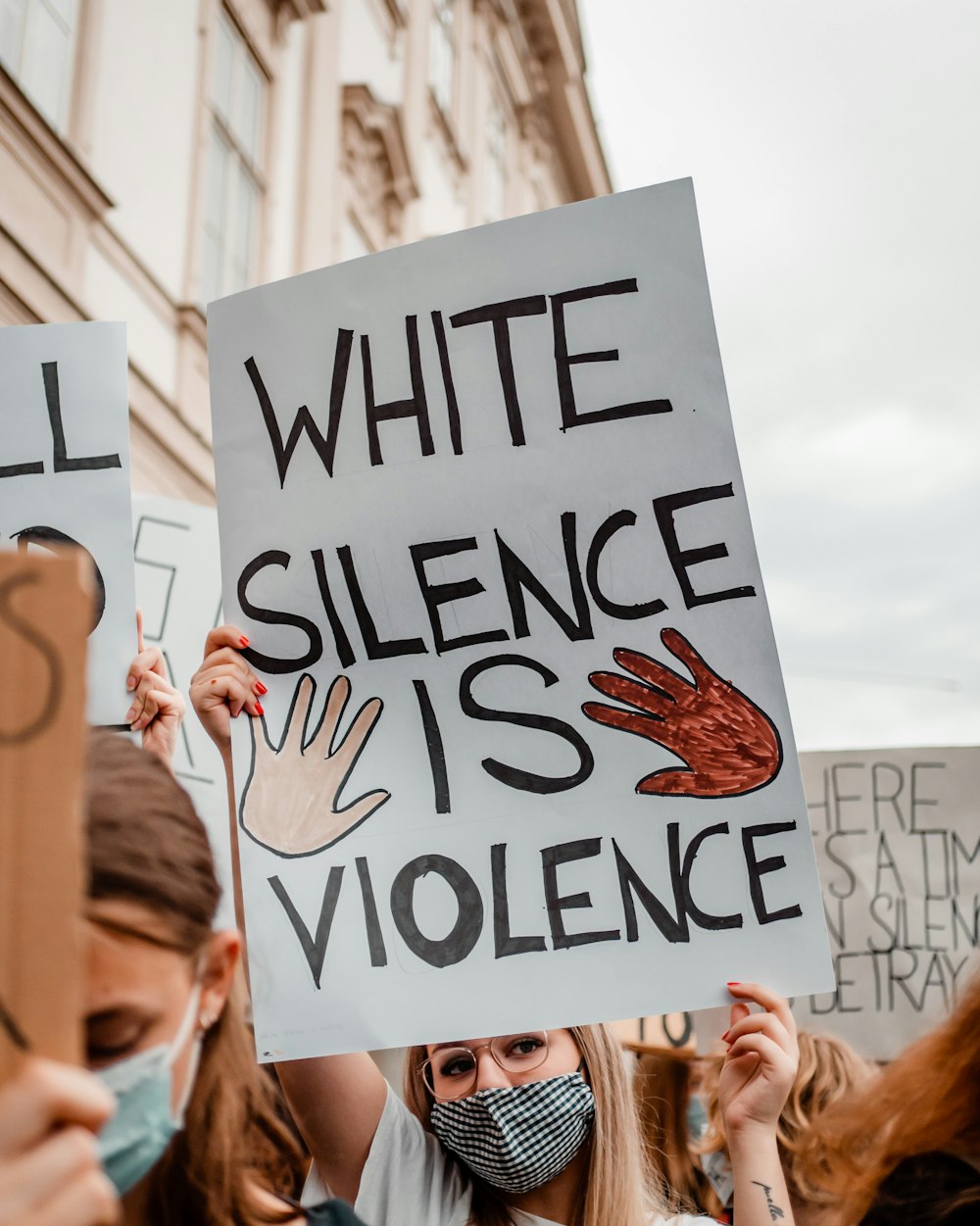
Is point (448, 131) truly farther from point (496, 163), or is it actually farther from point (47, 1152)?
point (47, 1152)

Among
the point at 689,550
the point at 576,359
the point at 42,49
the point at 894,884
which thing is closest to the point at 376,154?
the point at 42,49

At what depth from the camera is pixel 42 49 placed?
211 inches

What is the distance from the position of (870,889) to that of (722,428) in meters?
2.36

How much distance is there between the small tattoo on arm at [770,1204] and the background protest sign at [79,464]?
3.64ft

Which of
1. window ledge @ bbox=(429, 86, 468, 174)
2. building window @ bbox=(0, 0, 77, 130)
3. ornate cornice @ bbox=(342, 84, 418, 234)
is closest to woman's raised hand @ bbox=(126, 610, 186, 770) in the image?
building window @ bbox=(0, 0, 77, 130)

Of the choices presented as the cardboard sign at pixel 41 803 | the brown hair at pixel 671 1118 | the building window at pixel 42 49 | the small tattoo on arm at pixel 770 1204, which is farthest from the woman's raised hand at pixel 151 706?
the building window at pixel 42 49

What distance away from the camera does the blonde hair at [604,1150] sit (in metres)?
1.93

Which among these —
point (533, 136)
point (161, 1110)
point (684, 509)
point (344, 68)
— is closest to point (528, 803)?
point (684, 509)

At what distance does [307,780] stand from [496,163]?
15.2 m

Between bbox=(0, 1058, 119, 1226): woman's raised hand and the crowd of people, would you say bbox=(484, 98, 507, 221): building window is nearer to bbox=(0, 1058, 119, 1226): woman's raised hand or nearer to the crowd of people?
the crowd of people

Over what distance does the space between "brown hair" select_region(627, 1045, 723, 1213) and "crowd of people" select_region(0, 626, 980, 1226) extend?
376 mm

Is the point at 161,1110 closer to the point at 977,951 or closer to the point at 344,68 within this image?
the point at 977,951

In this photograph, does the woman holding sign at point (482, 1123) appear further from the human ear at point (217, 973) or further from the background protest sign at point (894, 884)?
the background protest sign at point (894, 884)

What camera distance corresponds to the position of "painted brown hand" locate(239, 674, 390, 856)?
1734mm
